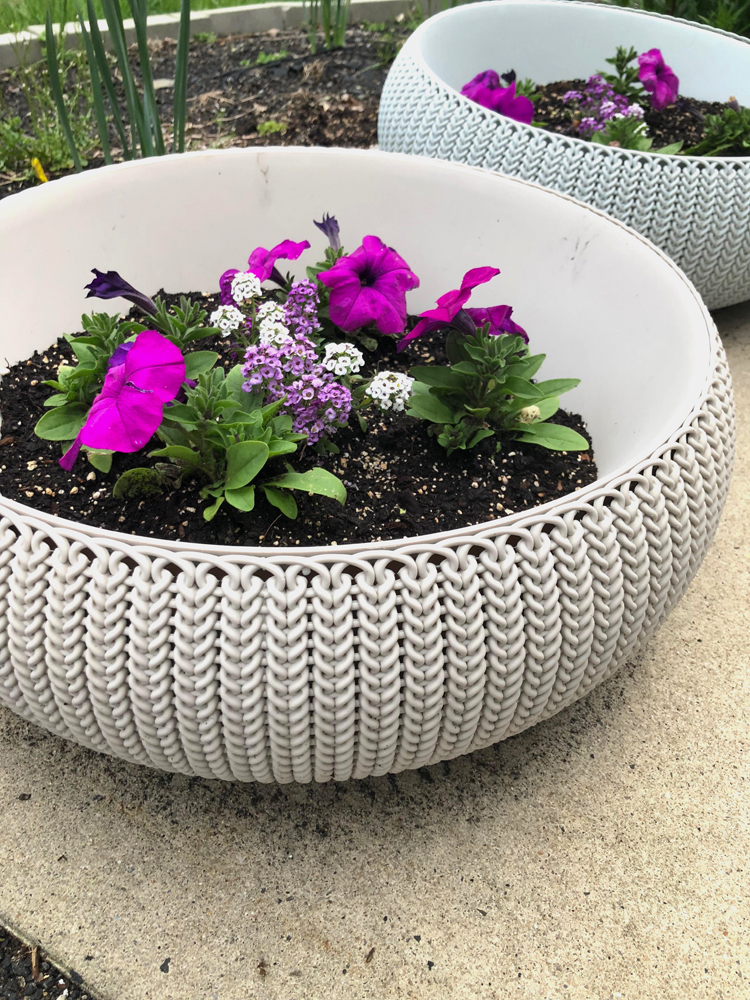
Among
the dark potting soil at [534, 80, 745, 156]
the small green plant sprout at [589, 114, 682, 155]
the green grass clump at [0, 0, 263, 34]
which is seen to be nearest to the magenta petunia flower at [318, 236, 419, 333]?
the small green plant sprout at [589, 114, 682, 155]

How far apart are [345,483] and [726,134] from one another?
1.70 meters

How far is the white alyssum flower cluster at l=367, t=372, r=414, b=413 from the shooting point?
4.13 feet

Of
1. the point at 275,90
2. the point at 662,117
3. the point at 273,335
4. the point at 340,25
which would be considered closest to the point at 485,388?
the point at 273,335

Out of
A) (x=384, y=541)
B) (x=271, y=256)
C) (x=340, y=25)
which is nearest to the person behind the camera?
(x=384, y=541)

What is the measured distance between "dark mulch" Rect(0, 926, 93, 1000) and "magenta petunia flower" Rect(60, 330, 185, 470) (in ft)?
2.16

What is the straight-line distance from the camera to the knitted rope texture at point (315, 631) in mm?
807

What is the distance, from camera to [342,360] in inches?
48.5

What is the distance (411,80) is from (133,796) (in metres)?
1.77

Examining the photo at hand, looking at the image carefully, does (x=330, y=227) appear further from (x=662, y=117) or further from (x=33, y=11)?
(x=33, y=11)

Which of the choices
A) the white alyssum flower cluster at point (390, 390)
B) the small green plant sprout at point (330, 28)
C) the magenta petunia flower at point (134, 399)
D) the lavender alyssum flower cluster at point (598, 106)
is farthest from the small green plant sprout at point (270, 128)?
the magenta petunia flower at point (134, 399)

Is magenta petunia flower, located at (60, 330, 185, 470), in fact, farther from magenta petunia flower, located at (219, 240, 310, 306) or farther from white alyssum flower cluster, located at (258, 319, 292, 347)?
magenta petunia flower, located at (219, 240, 310, 306)

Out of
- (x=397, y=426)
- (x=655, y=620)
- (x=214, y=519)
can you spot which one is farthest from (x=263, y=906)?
(x=397, y=426)

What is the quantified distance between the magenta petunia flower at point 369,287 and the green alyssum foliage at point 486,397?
18 centimetres

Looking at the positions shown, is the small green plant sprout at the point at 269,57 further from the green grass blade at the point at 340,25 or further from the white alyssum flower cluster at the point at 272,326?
the white alyssum flower cluster at the point at 272,326
